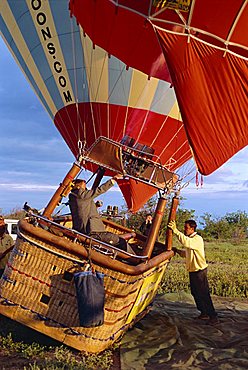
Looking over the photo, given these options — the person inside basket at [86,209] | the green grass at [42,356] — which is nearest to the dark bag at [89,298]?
the green grass at [42,356]

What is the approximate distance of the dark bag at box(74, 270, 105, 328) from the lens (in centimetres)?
373

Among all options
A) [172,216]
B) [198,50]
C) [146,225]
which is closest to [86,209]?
[172,216]

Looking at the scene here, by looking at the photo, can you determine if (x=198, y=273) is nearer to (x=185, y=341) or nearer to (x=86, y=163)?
(x=185, y=341)

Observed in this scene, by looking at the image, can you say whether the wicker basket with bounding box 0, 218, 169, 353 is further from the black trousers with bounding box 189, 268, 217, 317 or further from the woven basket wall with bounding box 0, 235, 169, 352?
the black trousers with bounding box 189, 268, 217, 317

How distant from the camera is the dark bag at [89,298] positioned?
373 cm

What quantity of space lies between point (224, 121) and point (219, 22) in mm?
1235

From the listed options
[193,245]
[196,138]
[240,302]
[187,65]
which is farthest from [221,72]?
[240,302]

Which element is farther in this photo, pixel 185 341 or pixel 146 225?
pixel 146 225

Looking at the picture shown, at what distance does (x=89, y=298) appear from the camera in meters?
3.73

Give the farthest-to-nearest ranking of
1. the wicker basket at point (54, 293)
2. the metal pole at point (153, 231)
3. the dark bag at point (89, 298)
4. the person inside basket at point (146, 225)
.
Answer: the person inside basket at point (146, 225) < the metal pole at point (153, 231) < the wicker basket at point (54, 293) < the dark bag at point (89, 298)

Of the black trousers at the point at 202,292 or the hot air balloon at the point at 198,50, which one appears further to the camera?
the black trousers at the point at 202,292

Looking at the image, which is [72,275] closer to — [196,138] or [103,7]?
[196,138]

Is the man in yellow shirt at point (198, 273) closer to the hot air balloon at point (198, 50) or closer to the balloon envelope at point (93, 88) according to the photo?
the hot air balloon at point (198, 50)

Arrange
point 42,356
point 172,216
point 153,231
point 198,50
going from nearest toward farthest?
1. point 42,356
2. point 153,231
3. point 198,50
4. point 172,216
